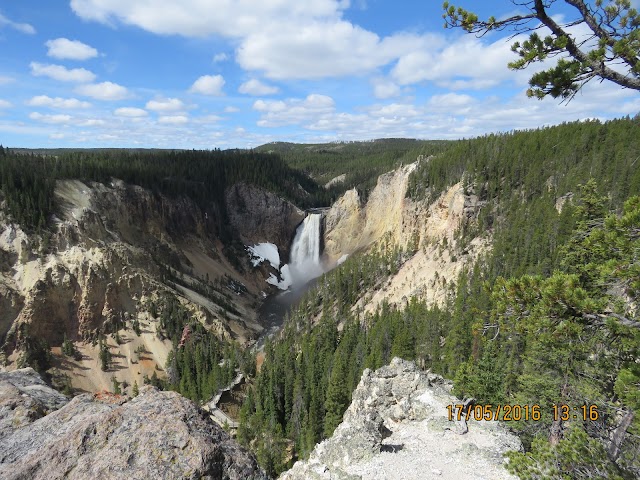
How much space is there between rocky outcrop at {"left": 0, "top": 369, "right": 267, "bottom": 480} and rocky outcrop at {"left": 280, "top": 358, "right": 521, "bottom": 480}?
24.5 ft

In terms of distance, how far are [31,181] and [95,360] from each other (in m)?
27.7

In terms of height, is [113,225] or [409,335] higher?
[113,225]

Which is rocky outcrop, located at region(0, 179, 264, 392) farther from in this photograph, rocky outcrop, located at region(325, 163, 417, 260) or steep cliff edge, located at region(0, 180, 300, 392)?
rocky outcrop, located at region(325, 163, 417, 260)

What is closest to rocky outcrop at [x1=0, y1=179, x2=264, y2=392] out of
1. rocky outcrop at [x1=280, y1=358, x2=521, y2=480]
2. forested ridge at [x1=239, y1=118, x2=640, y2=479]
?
forested ridge at [x1=239, y1=118, x2=640, y2=479]

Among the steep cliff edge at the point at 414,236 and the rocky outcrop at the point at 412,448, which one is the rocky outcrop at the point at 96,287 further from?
the rocky outcrop at the point at 412,448

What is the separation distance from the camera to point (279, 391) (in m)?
42.1

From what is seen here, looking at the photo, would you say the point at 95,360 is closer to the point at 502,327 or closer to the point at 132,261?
the point at 132,261

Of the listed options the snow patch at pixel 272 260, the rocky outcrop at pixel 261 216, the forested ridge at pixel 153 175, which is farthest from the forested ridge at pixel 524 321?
the forested ridge at pixel 153 175

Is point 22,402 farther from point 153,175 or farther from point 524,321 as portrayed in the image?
point 153,175

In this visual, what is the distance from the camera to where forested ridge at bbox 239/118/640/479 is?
21.9 ft

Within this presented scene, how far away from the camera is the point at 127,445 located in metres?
6.07

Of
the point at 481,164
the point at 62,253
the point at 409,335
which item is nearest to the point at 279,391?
the point at 409,335

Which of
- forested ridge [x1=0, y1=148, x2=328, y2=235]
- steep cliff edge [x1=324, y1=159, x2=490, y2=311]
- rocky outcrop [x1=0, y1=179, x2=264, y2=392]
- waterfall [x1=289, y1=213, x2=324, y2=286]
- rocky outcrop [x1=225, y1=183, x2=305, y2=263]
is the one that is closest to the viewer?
rocky outcrop [x1=0, y1=179, x2=264, y2=392]

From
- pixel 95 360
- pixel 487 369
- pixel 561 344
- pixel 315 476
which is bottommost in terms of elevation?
pixel 95 360
